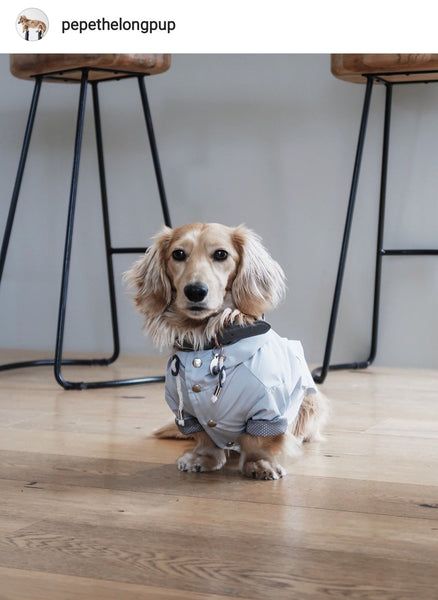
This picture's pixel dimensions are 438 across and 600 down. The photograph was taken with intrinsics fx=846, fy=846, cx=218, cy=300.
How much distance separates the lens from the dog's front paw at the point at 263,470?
1.42 meters

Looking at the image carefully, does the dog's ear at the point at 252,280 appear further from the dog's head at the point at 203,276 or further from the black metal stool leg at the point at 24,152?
the black metal stool leg at the point at 24,152

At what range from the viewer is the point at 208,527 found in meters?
1.15

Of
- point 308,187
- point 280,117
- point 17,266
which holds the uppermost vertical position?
point 280,117

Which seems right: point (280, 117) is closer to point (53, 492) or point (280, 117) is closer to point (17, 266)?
point (17, 266)

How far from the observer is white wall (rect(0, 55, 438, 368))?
2705mm

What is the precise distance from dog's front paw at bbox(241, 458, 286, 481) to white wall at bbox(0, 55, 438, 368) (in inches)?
54.2

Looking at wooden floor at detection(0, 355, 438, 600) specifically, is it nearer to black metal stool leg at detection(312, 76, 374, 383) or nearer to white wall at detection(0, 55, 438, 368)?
black metal stool leg at detection(312, 76, 374, 383)

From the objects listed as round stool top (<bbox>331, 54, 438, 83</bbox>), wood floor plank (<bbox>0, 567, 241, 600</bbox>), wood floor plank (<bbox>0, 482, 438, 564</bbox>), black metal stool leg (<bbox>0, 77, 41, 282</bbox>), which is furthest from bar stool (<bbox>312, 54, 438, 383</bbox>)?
wood floor plank (<bbox>0, 567, 241, 600</bbox>)

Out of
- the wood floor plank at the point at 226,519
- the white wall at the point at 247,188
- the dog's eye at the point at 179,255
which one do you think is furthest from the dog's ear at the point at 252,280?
the white wall at the point at 247,188

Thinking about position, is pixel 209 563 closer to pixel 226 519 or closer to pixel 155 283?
pixel 226 519

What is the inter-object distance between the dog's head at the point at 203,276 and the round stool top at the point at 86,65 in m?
0.89

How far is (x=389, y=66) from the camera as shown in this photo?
87.7 inches

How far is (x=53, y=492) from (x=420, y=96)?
6.11ft
